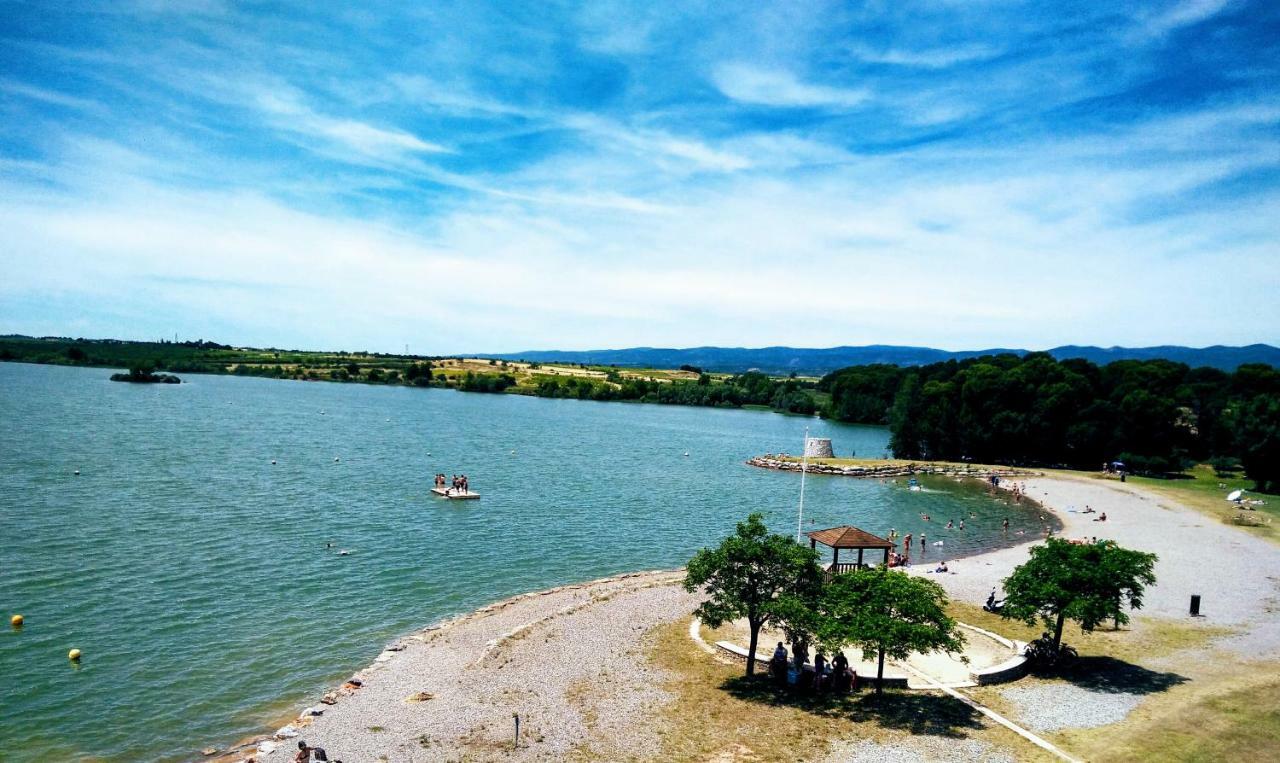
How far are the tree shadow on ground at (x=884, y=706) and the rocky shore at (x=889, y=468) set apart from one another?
60114 millimetres

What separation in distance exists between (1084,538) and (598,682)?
37.2 metres

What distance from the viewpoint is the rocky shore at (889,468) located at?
81.8 m

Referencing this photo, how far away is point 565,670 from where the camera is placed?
23.6 m

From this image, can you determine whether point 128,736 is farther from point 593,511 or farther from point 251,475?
point 251,475

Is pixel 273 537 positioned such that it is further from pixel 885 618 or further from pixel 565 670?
pixel 885 618

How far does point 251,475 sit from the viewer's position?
58.5m

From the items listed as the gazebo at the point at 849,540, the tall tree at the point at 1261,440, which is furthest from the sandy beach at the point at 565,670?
the tall tree at the point at 1261,440

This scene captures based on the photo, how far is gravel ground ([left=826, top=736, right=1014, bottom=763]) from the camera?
1697 centimetres

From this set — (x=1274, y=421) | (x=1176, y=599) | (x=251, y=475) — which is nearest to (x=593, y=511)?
(x=251, y=475)

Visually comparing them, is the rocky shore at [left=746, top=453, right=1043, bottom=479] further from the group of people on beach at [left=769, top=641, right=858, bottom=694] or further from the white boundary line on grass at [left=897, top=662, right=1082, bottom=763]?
the group of people on beach at [left=769, top=641, right=858, bottom=694]

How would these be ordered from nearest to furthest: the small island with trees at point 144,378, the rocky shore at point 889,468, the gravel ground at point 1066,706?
the gravel ground at point 1066,706
the rocky shore at point 889,468
the small island with trees at point 144,378

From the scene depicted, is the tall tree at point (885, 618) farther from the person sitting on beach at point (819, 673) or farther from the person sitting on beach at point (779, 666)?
the person sitting on beach at point (779, 666)

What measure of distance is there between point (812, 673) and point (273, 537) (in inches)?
1245

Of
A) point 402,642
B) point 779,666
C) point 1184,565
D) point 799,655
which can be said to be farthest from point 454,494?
point 1184,565
